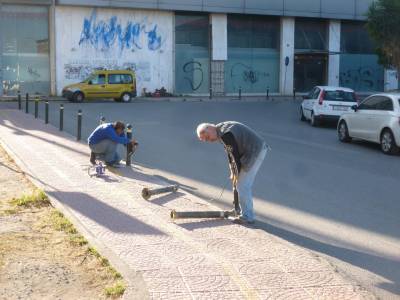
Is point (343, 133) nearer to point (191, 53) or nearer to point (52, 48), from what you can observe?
point (52, 48)

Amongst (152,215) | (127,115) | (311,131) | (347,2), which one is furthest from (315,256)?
(347,2)

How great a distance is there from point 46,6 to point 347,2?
74.8 feet

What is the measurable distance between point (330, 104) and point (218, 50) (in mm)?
23827

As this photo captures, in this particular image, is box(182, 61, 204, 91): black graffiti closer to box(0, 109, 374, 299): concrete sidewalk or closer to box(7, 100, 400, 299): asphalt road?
box(7, 100, 400, 299): asphalt road

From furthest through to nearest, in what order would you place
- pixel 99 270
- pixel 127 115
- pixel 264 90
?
pixel 264 90 → pixel 127 115 → pixel 99 270

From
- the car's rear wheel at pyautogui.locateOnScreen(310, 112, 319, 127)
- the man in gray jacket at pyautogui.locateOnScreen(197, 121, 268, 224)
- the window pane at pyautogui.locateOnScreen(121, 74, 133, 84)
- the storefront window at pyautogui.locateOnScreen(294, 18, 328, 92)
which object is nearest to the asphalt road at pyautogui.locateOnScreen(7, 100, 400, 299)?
the man in gray jacket at pyautogui.locateOnScreen(197, 121, 268, 224)

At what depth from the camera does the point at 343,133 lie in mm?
18062

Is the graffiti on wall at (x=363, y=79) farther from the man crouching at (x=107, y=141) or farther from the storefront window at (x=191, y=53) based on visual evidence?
the man crouching at (x=107, y=141)

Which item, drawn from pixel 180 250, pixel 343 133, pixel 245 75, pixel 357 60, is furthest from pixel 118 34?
pixel 180 250

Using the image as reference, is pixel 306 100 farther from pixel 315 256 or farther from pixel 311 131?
pixel 315 256

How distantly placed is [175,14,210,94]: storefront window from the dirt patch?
36.9 metres

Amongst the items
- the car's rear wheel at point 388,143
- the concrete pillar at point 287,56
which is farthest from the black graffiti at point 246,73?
the car's rear wheel at point 388,143

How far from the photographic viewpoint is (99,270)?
598 centimetres

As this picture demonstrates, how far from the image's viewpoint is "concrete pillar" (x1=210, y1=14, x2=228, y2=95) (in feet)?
148
